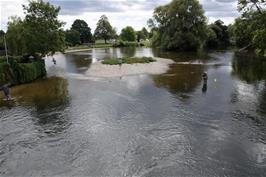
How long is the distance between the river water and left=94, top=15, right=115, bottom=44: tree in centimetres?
11665

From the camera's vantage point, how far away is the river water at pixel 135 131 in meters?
15.3

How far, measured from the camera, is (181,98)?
95.2 ft

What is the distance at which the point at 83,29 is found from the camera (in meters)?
138

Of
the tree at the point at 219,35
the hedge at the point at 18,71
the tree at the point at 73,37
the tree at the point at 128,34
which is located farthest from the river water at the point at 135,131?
the tree at the point at 128,34

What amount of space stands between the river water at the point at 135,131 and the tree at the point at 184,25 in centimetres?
5380

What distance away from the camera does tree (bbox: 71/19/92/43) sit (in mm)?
137375

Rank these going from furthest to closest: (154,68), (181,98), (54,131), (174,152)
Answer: (154,68) < (181,98) < (54,131) < (174,152)

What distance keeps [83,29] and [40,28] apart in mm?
94932

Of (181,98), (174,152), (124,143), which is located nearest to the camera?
(174,152)

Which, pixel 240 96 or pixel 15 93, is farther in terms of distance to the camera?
pixel 15 93

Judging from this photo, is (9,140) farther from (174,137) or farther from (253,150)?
(253,150)

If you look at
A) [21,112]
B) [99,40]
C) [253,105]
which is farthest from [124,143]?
[99,40]

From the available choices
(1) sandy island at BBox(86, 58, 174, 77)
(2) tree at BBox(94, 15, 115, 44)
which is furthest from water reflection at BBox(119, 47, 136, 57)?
(2) tree at BBox(94, 15, 115, 44)

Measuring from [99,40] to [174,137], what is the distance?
150 metres
